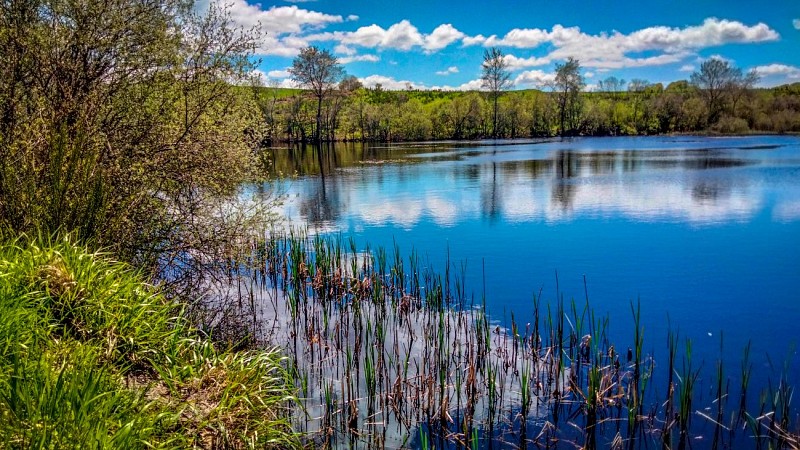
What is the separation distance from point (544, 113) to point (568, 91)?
7.88 meters

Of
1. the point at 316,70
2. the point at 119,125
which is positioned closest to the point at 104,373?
the point at 119,125

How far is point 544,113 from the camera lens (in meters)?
113

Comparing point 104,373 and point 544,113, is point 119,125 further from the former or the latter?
point 544,113

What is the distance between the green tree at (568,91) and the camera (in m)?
103

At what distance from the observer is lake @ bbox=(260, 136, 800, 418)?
1223cm

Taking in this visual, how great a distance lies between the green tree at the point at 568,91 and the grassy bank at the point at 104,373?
347ft

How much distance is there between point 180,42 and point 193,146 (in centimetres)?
256

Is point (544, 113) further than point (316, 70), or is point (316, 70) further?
point (544, 113)

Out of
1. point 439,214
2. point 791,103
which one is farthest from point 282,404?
point 791,103

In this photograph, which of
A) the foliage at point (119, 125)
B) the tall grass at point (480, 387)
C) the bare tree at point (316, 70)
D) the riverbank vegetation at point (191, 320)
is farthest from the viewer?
the bare tree at point (316, 70)

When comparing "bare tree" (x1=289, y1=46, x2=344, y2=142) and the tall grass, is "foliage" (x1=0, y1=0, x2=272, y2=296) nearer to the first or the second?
the tall grass

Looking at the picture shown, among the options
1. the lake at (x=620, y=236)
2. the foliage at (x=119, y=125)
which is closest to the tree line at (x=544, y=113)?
the lake at (x=620, y=236)

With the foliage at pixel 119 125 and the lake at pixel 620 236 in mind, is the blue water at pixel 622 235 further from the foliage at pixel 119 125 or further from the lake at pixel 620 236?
the foliage at pixel 119 125

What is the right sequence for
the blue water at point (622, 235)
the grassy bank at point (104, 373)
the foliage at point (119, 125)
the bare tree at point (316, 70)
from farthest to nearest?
1. the bare tree at point (316, 70)
2. the blue water at point (622, 235)
3. the foliage at point (119, 125)
4. the grassy bank at point (104, 373)
